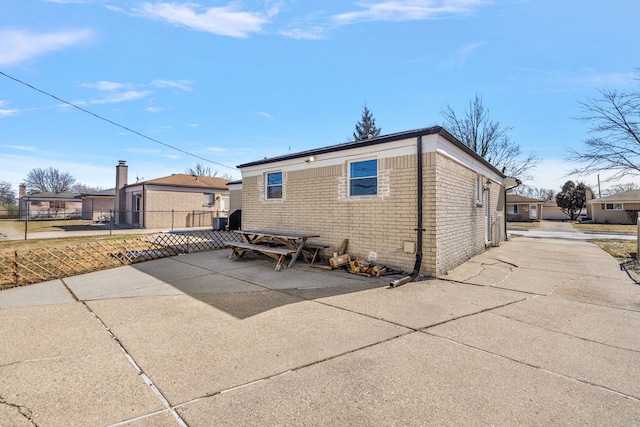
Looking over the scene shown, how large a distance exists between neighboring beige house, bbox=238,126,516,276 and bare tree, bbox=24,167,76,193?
71216 mm

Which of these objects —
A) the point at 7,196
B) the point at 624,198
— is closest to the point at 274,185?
the point at 624,198

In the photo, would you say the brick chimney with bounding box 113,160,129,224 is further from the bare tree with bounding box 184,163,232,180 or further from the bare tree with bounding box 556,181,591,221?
the bare tree with bounding box 556,181,591,221

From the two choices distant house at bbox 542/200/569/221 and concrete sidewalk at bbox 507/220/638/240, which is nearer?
concrete sidewalk at bbox 507/220/638/240

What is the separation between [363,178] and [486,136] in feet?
88.0

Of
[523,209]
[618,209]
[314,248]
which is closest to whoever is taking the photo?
[314,248]

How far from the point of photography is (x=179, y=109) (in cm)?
1603

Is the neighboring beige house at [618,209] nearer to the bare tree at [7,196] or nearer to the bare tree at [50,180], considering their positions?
the bare tree at [7,196]

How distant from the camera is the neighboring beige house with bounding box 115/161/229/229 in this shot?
2131 centimetres

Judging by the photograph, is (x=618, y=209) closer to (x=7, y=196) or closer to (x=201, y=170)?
(x=201, y=170)

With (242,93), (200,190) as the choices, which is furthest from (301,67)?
(200,190)

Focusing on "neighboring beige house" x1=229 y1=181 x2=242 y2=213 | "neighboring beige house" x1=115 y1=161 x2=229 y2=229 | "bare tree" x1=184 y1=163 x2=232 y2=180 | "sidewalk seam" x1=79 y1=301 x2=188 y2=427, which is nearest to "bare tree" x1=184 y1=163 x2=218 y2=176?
"bare tree" x1=184 y1=163 x2=232 y2=180

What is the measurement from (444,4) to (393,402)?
8.67m

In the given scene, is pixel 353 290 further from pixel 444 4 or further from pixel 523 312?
pixel 444 4

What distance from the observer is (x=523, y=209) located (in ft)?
134
